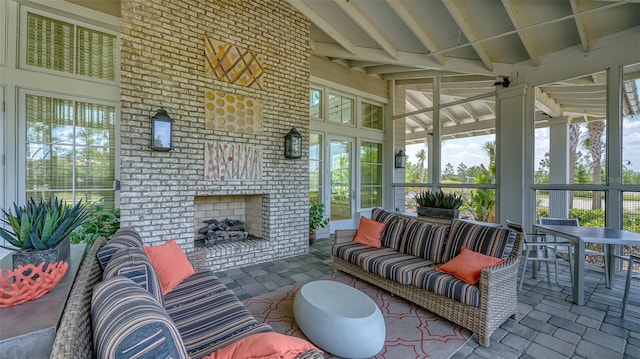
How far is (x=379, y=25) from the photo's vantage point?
4.56 meters

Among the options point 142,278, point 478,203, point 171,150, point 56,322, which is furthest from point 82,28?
point 478,203

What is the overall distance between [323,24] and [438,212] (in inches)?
140

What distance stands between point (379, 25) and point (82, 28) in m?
4.23

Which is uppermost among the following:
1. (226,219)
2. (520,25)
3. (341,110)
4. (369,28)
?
(369,28)

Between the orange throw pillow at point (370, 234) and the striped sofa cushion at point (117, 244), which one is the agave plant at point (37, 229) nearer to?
the striped sofa cushion at point (117, 244)

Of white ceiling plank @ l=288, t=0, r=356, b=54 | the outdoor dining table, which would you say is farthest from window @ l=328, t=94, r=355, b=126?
the outdoor dining table

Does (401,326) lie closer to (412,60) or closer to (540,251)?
(540,251)

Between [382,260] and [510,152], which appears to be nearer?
[382,260]

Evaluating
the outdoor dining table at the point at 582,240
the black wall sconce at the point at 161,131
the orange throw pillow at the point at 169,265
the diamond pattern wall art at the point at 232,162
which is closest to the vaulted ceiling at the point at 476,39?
the black wall sconce at the point at 161,131

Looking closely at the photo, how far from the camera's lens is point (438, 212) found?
393 centimetres

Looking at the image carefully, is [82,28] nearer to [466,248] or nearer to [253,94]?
[253,94]

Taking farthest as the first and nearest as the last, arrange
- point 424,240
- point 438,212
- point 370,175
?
point 370,175, point 438,212, point 424,240

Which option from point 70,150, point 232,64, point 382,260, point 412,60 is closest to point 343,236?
point 382,260

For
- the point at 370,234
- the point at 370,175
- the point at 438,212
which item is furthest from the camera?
the point at 370,175
